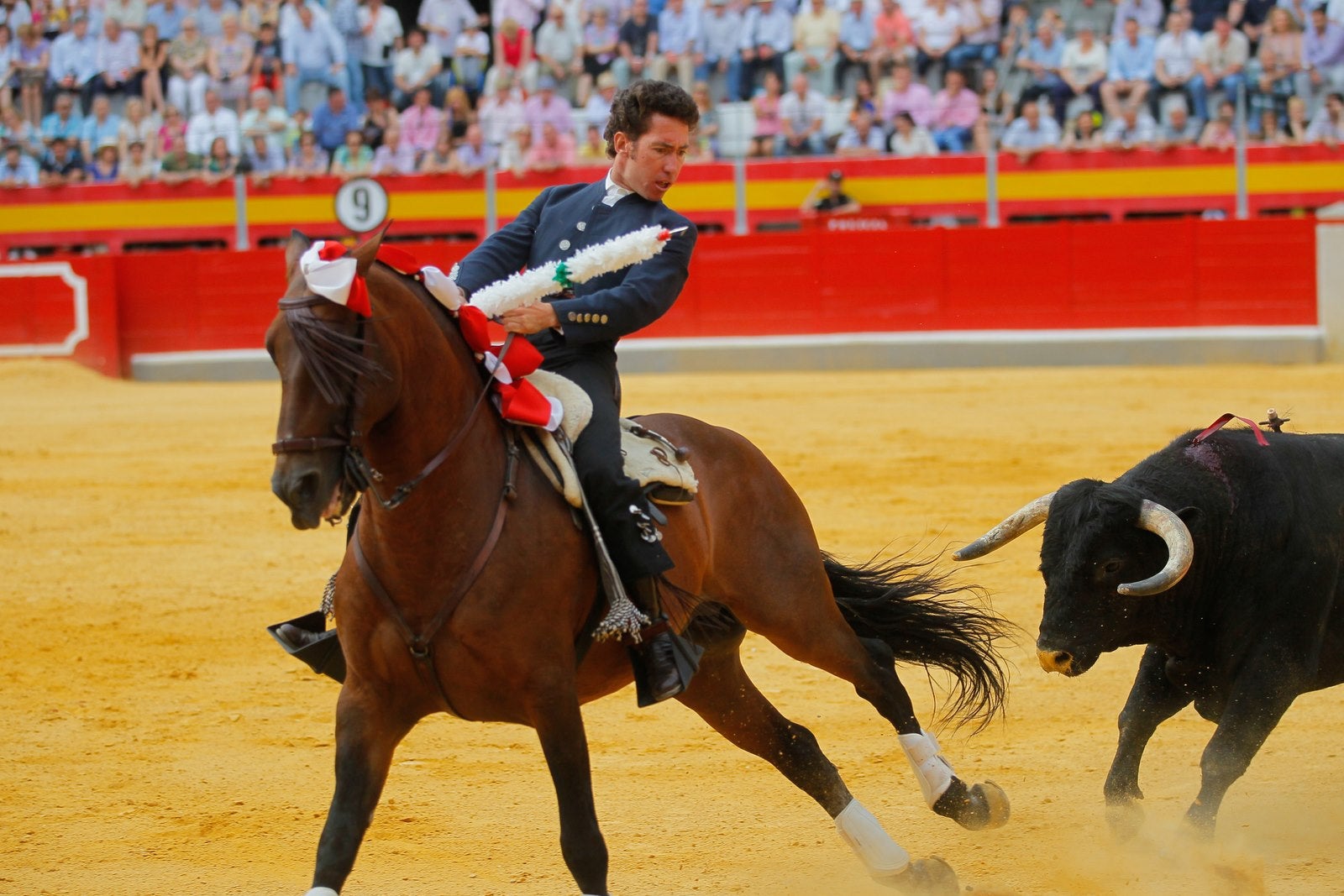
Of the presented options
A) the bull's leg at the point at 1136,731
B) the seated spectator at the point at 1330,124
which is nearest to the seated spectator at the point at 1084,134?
the seated spectator at the point at 1330,124

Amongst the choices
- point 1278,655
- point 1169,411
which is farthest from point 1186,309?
point 1278,655

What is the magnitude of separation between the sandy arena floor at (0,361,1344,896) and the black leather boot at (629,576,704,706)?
0.87 meters

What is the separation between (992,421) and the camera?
Result: 12.3m

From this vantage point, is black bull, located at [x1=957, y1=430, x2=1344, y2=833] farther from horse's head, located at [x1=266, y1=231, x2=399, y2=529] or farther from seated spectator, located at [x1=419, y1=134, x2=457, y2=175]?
seated spectator, located at [x1=419, y1=134, x2=457, y2=175]

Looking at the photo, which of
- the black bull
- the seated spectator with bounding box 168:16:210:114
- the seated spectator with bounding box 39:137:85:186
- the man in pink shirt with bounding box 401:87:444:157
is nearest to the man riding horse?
the black bull

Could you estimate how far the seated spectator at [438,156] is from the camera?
56.3 feet

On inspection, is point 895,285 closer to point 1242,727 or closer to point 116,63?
point 116,63

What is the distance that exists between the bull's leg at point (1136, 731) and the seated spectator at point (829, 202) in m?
12.1

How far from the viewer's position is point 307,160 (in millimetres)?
17328

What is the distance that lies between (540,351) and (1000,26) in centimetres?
1448

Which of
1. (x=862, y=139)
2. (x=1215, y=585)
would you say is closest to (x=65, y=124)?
(x=862, y=139)

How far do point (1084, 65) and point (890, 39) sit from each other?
6.71ft

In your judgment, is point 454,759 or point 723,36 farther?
point 723,36

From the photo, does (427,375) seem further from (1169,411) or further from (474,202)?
(474,202)
